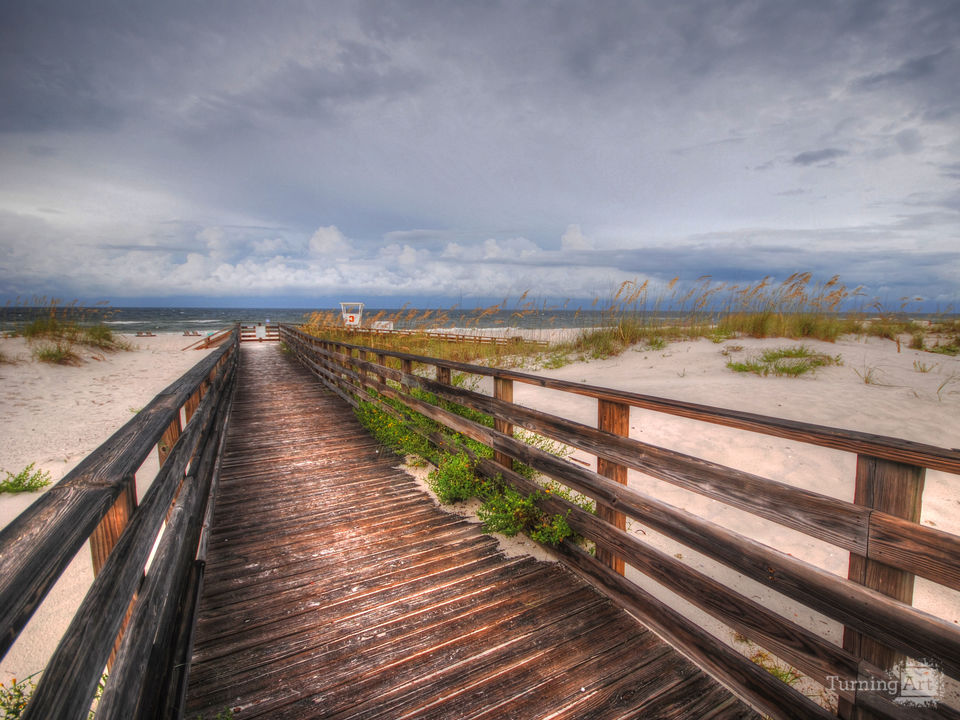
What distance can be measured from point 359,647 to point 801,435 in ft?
7.66

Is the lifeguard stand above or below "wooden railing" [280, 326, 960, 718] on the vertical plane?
above

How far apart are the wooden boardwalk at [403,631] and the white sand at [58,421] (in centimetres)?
119

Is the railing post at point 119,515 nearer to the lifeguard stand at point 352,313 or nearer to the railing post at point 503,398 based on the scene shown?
the railing post at point 503,398

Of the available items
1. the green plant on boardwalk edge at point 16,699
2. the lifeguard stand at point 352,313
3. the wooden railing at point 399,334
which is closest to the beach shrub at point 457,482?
the green plant on boardwalk edge at point 16,699

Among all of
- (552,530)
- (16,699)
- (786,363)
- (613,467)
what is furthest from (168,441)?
(786,363)

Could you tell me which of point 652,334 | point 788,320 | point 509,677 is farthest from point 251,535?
point 788,320

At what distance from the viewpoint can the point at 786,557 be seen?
1829 mm

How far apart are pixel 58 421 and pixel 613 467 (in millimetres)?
10574

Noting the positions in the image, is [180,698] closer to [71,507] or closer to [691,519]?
[71,507]

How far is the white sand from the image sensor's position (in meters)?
3.29

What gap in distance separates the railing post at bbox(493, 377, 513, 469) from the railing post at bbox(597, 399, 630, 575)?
3.31 feet

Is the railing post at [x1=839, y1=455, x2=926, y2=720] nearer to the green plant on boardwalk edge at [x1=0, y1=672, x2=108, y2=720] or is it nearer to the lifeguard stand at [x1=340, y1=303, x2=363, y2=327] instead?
the green plant on boardwalk edge at [x1=0, y1=672, x2=108, y2=720]

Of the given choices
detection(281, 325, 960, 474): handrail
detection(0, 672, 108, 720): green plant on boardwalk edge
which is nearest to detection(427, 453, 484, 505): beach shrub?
detection(281, 325, 960, 474): handrail

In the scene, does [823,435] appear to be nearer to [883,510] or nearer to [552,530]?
[883,510]
